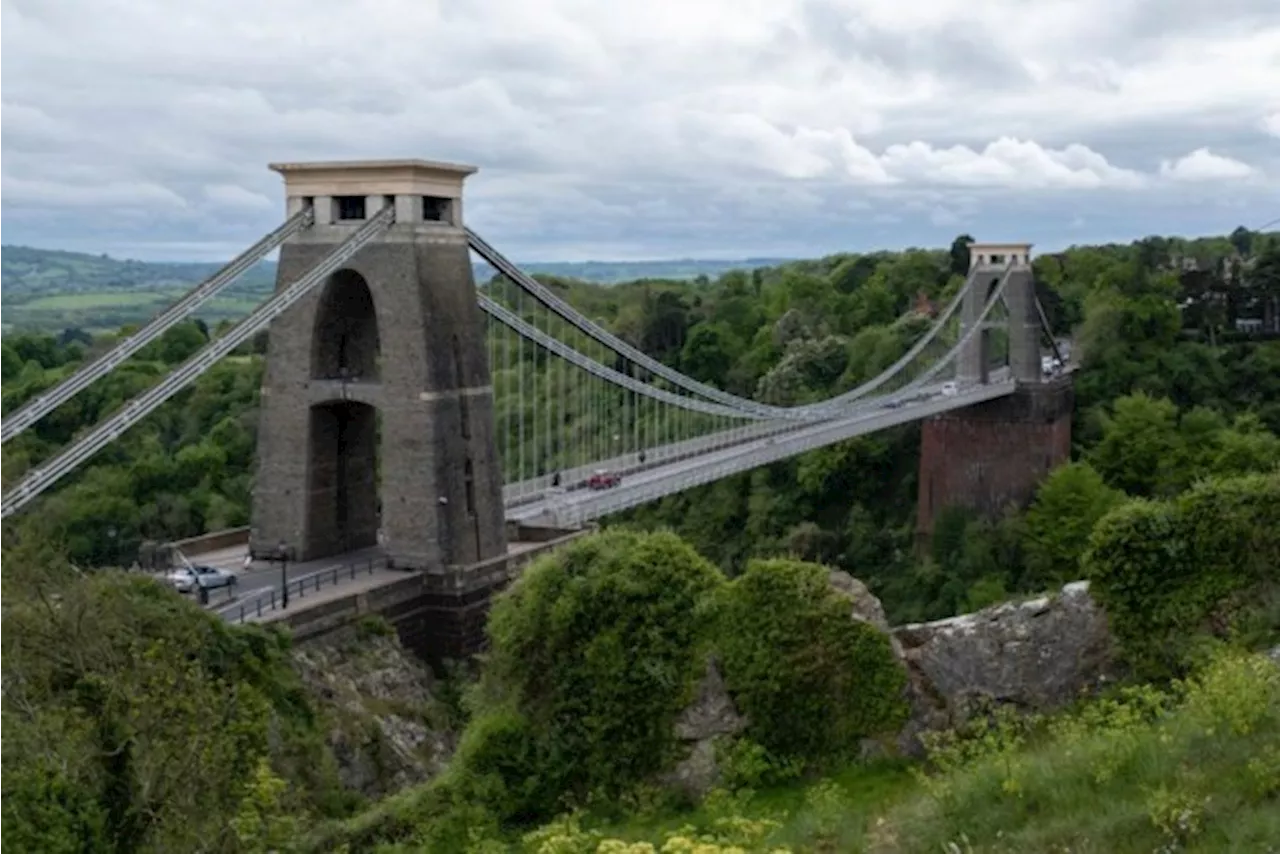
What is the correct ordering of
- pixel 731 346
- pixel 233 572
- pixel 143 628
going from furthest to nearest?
1. pixel 731 346
2. pixel 233 572
3. pixel 143 628

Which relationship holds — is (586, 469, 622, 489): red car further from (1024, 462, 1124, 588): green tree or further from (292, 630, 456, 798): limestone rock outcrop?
(1024, 462, 1124, 588): green tree

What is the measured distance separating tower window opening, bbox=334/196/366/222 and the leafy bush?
9200 mm

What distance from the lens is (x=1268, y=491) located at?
1119 cm

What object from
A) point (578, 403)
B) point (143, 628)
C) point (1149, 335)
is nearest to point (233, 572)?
point (143, 628)

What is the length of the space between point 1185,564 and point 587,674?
4818 mm

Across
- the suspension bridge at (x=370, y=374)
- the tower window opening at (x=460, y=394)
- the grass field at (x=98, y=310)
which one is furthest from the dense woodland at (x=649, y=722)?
the grass field at (x=98, y=310)

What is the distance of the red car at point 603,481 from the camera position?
2670cm

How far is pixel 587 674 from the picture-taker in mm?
11711

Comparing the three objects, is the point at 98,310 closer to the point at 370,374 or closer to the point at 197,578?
the point at 370,374

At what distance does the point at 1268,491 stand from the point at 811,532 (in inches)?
1152

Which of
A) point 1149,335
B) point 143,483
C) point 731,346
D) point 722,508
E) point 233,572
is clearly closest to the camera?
point 233,572

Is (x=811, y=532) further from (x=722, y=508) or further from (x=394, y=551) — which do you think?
(x=394, y=551)

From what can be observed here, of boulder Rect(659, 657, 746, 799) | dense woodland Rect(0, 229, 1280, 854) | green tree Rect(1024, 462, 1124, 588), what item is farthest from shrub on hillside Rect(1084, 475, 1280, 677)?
green tree Rect(1024, 462, 1124, 588)

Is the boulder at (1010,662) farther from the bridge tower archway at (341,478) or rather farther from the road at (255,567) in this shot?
the bridge tower archway at (341,478)
